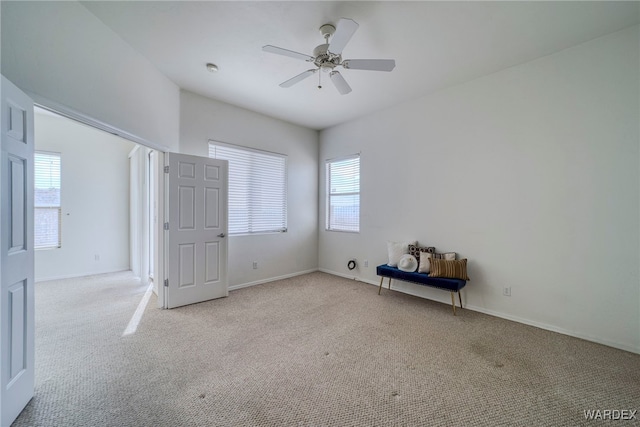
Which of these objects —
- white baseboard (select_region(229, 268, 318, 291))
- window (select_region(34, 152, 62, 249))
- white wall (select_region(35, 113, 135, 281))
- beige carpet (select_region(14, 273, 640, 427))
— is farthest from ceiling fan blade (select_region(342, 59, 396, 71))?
window (select_region(34, 152, 62, 249))

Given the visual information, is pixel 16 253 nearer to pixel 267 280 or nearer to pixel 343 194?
pixel 267 280

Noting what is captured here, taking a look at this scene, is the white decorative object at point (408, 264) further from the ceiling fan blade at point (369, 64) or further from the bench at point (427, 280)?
the ceiling fan blade at point (369, 64)

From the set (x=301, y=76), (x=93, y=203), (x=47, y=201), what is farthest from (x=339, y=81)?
(x=47, y=201)

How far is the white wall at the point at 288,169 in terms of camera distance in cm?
378

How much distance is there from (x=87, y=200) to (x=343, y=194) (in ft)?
16.7

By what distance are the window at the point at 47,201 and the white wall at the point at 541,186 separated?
6.22m

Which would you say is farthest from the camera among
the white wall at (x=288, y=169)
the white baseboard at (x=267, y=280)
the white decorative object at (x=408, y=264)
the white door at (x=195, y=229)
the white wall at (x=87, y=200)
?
the white wall at (x=87, y=200)

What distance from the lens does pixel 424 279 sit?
3.26 m

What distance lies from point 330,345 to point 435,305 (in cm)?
182

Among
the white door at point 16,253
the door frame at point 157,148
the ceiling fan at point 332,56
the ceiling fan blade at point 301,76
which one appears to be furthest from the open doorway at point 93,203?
the ceiling fan at point 332,56

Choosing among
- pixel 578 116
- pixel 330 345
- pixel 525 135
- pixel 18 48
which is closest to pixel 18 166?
pixel 18 48

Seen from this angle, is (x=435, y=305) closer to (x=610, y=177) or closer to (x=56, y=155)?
(x=610, y=177)

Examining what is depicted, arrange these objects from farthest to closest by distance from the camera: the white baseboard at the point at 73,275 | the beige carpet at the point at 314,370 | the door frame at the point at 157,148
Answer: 1. the white baseboard at the point at 73,275
2. the door frame at the point at 157,148
3. the beige carpet at the point at 314,370

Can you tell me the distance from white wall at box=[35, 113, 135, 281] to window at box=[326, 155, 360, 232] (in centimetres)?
444
